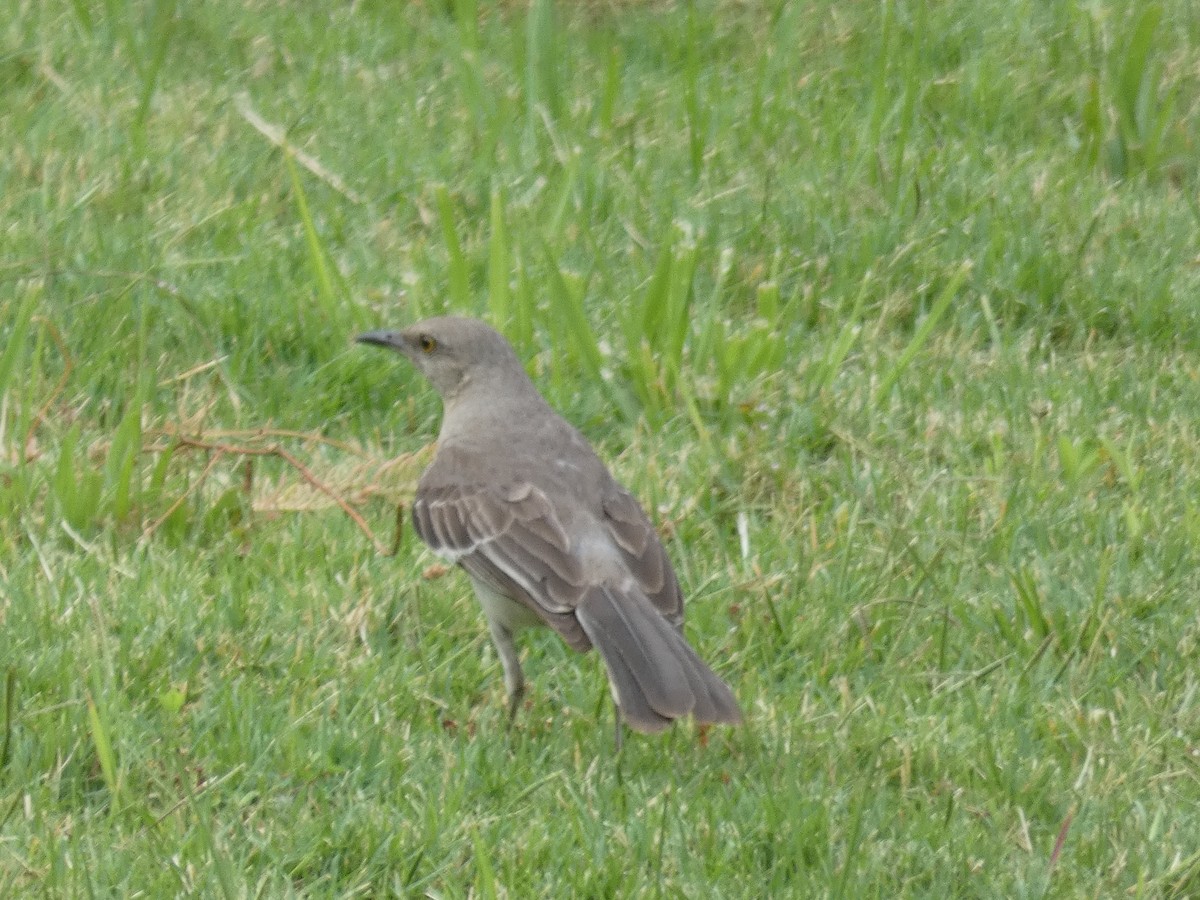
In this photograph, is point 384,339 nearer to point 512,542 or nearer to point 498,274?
point 498,274

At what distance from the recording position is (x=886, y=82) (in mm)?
9242

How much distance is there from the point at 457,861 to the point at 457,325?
94.8 inches

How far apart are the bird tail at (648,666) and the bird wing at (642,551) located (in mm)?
60

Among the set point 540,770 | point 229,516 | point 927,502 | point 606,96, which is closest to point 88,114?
point 606,96

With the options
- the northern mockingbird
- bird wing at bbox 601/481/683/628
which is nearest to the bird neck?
the northern mockingbird

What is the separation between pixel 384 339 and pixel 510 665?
1.65 m

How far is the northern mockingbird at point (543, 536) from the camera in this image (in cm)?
512

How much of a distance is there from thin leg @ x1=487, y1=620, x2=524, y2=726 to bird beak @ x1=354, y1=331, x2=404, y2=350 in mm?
A: 1478

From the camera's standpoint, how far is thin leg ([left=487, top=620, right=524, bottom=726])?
214 inches

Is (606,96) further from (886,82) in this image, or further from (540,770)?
(540,770)

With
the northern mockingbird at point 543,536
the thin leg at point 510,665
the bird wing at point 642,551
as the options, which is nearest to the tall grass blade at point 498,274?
the northern mockingbird at point 543,536

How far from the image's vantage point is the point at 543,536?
5719mm

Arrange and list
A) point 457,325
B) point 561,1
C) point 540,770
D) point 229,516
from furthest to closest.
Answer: point 561,1 < point 457,325 < point 229,516 < point 540,770

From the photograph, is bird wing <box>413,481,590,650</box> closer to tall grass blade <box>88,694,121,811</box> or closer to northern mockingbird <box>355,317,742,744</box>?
northern mockingbird <box>355,317,742,744</box>
